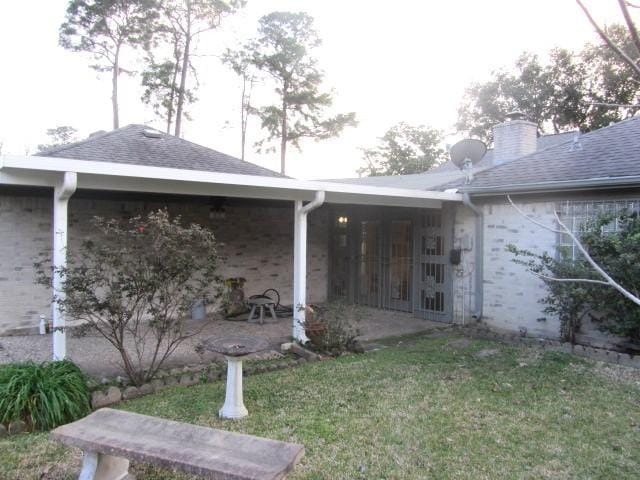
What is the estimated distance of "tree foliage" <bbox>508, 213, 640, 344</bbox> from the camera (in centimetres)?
564

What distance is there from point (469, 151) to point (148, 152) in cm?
564

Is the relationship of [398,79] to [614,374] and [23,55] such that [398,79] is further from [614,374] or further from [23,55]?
[614,374]

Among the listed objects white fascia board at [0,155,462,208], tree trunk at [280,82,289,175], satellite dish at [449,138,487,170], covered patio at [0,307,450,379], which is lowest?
covered patio at [0,307,450,379]

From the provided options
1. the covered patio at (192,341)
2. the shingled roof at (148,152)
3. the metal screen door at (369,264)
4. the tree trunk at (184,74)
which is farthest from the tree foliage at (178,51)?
the covered patio at (192,341)

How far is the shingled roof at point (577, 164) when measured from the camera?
6562 mm

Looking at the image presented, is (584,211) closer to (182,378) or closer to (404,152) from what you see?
(182,378)

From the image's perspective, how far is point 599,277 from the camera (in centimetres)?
615

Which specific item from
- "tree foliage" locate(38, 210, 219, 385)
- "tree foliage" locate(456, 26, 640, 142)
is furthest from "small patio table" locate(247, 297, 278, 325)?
"tree foliage" locate(456, 26, 640, 142)

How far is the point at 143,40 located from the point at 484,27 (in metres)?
17.4

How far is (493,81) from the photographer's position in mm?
24594

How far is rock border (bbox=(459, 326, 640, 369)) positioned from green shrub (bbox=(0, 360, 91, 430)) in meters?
5.58

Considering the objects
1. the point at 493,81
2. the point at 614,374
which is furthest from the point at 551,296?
the point at 493,81

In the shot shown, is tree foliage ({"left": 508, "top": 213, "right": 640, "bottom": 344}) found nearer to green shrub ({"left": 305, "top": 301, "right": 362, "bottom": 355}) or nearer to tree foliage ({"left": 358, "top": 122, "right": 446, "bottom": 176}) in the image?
green shrub ({"left": 305, "top": 301, "right": 362, "bottom": 355})

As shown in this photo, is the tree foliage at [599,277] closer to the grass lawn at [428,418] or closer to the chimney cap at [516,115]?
the grass lawn at [428,418]
